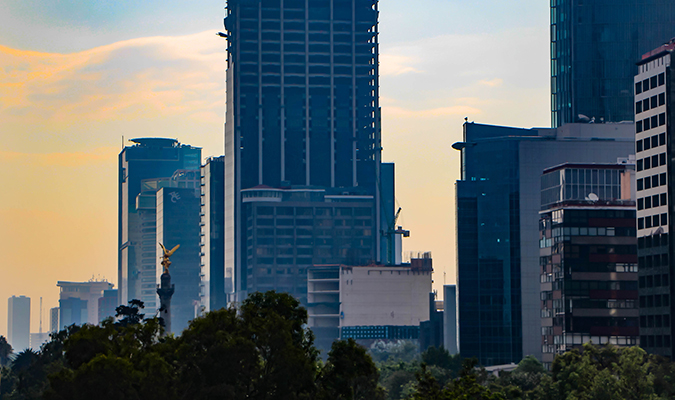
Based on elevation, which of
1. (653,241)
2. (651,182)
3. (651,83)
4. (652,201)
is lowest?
(653,241)

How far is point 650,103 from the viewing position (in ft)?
628

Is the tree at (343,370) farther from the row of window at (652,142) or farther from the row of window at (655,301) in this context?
the row of window at (652,142)

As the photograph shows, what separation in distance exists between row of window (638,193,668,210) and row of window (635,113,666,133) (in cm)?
1123

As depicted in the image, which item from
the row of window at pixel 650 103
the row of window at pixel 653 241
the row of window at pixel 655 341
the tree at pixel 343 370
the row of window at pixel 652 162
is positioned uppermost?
the row of window at pixel 650 103

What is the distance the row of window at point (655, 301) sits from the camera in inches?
7356

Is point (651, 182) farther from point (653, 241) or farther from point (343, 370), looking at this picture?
point (343, 370)

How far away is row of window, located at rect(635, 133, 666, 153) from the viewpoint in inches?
7387

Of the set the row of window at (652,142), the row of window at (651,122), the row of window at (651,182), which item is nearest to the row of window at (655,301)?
the row of window at (651,182)

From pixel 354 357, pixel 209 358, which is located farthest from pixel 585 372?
pixel 209 358

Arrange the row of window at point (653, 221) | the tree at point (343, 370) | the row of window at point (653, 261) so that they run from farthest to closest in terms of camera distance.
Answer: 1. the row of window at point (653, 261)
2. the row of window at point (653, 221)
3. the tree at point (343, 370)

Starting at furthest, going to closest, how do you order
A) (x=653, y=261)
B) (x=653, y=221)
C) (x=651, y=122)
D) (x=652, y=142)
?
(x=653, y=261), (x=651, y=122), (x=653, y=221), (x=652, y=142)

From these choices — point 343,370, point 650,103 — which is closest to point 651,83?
point 650,103

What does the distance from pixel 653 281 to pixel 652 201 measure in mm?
12891

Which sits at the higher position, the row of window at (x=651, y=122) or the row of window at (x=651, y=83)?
the row of window at (x=651, y=83)
